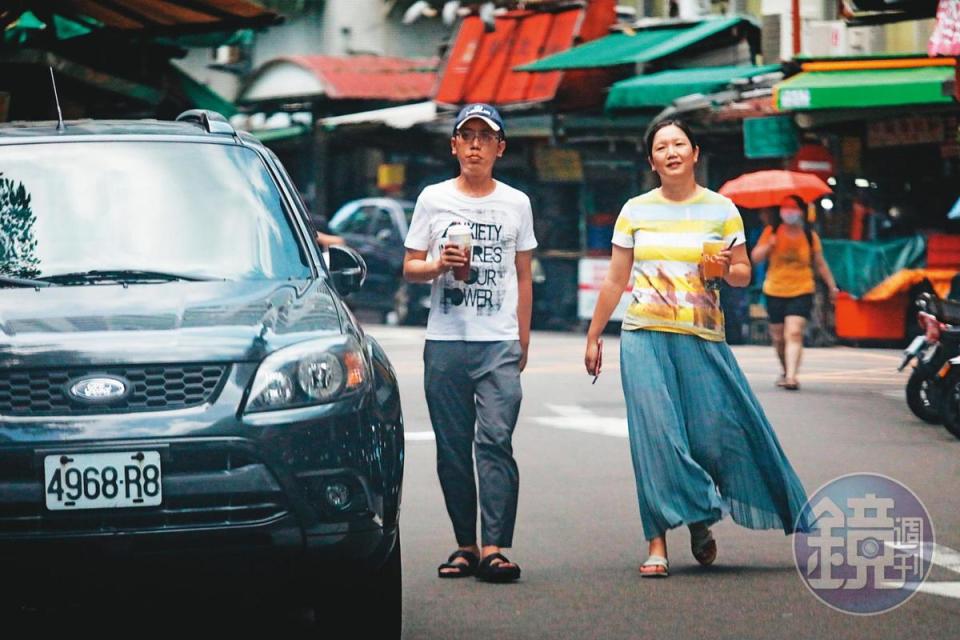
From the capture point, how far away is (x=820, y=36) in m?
26.0

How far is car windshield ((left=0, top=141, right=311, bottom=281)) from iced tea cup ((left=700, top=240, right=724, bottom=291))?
1.78 metres

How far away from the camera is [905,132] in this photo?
2441 cm

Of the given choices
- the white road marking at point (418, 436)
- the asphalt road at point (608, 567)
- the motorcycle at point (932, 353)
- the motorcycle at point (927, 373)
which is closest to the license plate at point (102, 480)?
the asphalt road at point (608, 567)

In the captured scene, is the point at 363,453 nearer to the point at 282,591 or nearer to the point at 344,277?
the point at 282,591

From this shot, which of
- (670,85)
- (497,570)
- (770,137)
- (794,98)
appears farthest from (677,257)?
(670,85)

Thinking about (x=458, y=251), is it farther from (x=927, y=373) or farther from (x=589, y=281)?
(x=589, y=281)

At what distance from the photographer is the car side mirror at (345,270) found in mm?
7125

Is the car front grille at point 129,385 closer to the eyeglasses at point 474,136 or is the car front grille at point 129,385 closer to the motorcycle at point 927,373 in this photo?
the eyeglasses at point 474,136

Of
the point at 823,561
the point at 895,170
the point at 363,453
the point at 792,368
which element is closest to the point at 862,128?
the point at 895,170

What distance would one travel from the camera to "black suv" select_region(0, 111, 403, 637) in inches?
220

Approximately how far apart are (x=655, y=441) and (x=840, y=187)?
1843 centimetres

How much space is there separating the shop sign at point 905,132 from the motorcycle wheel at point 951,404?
10.8 metres

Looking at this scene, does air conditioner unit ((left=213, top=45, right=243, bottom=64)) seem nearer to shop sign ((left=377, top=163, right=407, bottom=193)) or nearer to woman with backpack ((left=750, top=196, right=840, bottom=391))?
shop sign ((left=377, top=163, right=407, bottom=193))

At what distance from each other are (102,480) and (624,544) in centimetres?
365
